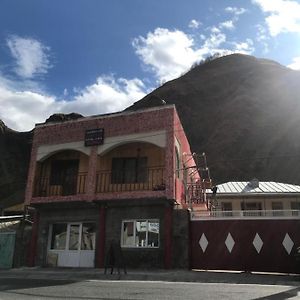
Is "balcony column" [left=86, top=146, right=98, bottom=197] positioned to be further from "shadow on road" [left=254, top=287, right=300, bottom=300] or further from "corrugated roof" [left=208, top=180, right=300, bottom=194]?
"corrugated roof" [left=208, top=180, right=300, bottom=194]

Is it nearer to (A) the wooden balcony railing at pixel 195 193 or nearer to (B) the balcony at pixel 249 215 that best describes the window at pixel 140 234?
(B) the balcony at pixel 249 215

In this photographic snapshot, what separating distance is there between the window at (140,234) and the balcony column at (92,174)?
2.17 m

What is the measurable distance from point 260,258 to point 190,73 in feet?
264

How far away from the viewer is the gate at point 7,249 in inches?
840

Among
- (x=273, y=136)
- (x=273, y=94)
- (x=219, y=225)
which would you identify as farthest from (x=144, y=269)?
(x=273, y=94)

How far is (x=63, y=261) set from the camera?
2097cm

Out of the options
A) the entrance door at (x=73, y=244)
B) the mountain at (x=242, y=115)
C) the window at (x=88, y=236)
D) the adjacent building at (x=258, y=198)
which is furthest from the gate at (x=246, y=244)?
the mountain at (x=242, y=115)

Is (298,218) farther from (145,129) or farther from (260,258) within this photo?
(145,129)

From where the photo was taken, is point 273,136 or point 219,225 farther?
point 273,136

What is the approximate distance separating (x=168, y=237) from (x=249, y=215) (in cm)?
372

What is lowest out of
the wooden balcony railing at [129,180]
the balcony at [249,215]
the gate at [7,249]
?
the gate at [7,249]

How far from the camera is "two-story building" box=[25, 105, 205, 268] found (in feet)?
62.5

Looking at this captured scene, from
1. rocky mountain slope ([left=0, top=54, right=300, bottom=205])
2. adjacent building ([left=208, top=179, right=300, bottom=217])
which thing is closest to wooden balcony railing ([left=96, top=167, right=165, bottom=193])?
adjacent building ([left=208, top=179, right=300, bottom=217])

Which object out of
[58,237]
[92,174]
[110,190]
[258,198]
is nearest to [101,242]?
[110,190]
